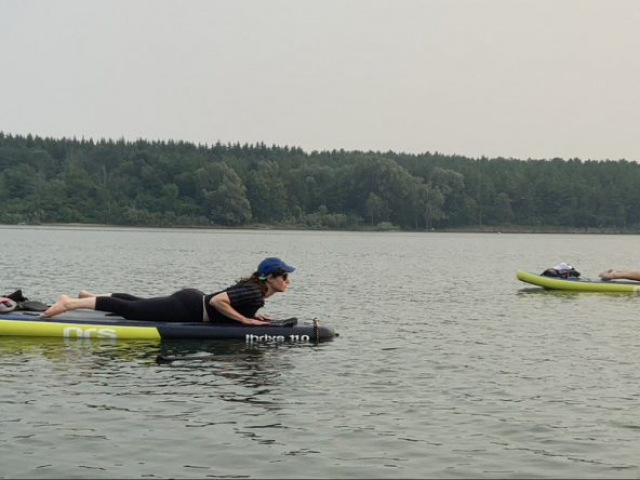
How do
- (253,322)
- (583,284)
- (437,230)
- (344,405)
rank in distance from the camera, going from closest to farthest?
(344,405)
(253,322)
(583,284)
(437,230)

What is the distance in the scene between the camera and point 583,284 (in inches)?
1414

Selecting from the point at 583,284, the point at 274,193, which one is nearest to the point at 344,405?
the point at 583,284

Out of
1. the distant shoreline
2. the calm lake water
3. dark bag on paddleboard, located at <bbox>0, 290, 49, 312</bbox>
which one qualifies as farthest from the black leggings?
the distant shoreline

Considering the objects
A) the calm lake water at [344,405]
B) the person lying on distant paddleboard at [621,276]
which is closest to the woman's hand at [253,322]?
the calm lake water at [344,405]

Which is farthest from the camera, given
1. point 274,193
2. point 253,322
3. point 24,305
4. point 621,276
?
point 274,193

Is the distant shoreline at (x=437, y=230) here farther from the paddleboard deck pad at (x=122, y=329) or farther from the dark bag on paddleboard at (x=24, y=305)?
the paddleboard deck pad at (x=122, y=329)

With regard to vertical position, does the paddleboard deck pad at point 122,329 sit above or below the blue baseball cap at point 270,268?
below

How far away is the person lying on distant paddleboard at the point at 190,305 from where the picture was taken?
18.6 meters

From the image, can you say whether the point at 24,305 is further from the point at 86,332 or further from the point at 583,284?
the point at 583,284

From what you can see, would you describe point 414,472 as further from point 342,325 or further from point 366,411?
point 342,325

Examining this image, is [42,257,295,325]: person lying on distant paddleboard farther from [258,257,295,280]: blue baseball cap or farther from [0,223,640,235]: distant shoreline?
[0,223,640,235]: distant shoreline

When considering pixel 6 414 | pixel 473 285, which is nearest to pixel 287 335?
pixel 6 414

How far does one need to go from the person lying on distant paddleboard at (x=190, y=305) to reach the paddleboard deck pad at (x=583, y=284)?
814 inches

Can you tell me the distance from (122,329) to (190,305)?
1589 millimetres
